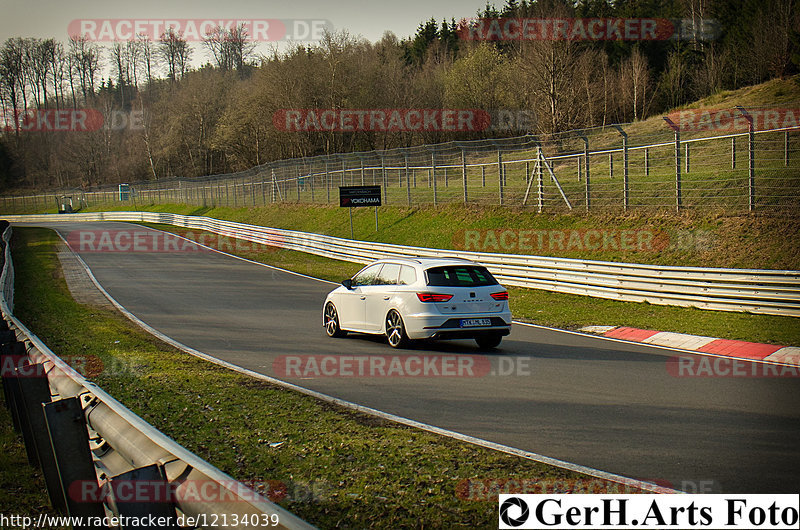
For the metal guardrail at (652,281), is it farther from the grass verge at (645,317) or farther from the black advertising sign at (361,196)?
the black advertising sign at (361,196)

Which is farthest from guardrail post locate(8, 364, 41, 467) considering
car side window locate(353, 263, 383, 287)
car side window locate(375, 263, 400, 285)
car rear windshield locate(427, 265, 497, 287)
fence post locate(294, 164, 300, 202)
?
fence post locate(294, 164, 300, 202)

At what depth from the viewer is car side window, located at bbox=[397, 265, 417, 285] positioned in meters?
12.9

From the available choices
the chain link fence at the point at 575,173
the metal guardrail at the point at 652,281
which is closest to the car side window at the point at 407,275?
the metal guardrail at the point at 652,281

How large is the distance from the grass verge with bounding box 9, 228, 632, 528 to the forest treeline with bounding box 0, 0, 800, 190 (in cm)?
3103

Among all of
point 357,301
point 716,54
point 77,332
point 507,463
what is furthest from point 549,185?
point 716,54

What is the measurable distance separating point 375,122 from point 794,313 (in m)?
52.0

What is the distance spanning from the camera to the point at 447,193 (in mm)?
34312

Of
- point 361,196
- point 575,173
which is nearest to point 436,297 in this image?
point 361,196

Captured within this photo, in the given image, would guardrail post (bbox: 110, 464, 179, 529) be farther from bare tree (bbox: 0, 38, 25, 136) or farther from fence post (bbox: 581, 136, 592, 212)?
bare tree (bbox: 0, 38, 25, 136)

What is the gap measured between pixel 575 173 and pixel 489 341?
74.7ft

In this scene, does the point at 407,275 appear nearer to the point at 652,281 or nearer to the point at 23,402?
the point at 652,281

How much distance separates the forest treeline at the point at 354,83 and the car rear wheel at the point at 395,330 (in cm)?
2671

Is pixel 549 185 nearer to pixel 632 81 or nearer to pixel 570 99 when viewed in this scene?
pixel 570 99

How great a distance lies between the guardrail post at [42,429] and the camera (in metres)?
4.90
